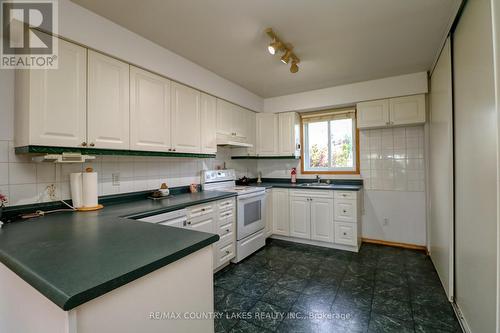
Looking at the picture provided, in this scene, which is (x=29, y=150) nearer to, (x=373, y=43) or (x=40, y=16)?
(x=40, y=16)

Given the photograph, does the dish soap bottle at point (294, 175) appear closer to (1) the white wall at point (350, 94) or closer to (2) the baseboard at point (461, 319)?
(1) the white wall at point (350, 94)

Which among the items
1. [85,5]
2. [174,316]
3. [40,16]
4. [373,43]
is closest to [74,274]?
[174,316]

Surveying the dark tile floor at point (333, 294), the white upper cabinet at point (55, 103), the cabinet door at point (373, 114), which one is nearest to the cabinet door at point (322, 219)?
the dark tile floor at point (333, 294)

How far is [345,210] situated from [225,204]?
1.64m

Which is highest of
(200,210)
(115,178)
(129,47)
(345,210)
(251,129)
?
(129,47)

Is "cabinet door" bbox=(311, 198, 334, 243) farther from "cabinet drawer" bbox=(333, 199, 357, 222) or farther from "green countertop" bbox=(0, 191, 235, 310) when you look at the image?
"green countertop" bbox=(0, 191, 235, 310)

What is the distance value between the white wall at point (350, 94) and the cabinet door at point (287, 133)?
0.43ft

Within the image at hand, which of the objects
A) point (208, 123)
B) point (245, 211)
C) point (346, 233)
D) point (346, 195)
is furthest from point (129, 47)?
point (346, 233)

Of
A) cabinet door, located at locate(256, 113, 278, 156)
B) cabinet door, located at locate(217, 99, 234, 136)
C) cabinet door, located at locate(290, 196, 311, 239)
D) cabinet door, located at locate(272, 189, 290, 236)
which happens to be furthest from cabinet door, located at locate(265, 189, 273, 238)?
cabinet door, located at locate(217, 99, 234, 136)

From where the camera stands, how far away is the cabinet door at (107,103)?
5.79 ft

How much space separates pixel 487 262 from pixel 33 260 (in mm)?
2174

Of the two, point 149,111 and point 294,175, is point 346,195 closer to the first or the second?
point 294,175

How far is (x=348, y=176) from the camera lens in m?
3.62

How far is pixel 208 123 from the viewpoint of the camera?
2863mm
